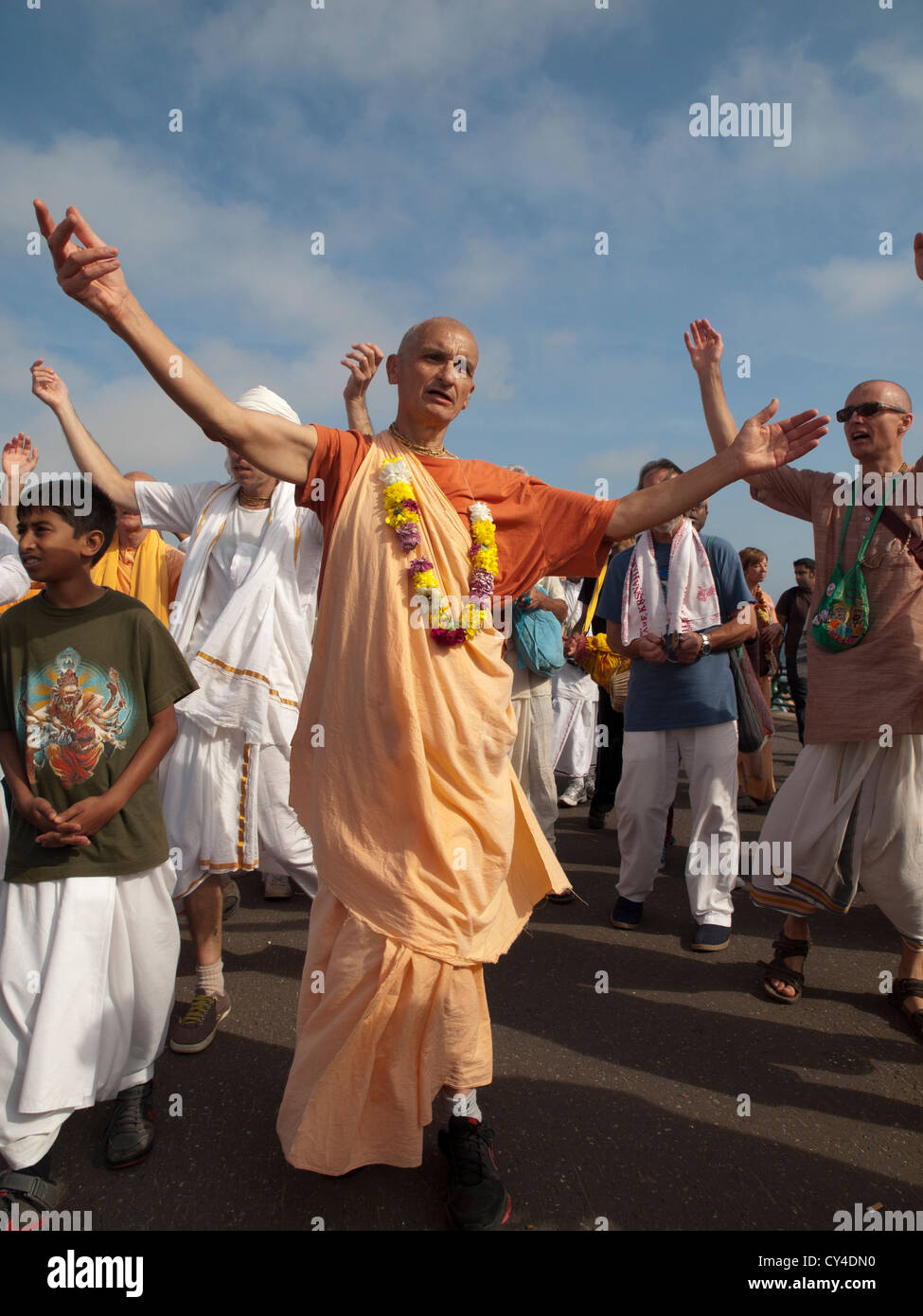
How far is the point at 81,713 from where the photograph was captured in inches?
106

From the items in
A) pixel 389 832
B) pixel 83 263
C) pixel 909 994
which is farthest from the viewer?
pixel 909 994

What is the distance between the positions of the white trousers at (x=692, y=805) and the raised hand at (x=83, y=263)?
350 cm

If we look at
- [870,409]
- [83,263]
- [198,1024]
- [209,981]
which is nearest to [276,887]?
[209,981]

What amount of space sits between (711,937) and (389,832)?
2.62 meters

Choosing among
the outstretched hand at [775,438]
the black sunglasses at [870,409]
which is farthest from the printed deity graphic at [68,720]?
the black sunglasses at [870,409]

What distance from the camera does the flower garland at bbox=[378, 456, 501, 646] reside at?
247cm

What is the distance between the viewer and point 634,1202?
2.41m

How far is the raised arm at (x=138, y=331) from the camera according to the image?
204 centimetres

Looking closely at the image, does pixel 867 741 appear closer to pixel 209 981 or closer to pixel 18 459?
pixel 209 981

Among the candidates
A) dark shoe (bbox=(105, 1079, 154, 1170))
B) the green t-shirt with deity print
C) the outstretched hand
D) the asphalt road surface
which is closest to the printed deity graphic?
the green t-shirt with deity print

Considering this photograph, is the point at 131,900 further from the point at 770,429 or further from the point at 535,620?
the point at 535,620

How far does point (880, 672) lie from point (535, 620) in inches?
83.8

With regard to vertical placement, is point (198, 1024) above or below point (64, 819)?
below
